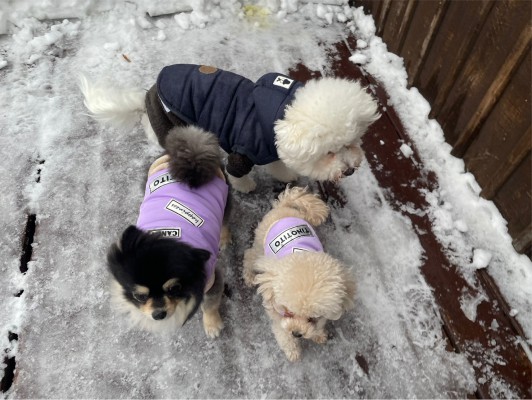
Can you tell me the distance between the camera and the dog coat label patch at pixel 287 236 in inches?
69.2

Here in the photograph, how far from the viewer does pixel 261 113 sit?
1965mm

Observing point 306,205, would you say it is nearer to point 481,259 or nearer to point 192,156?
point 192,156

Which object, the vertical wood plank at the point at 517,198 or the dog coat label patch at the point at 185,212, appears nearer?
the dog coat label patch at the point at 185,212

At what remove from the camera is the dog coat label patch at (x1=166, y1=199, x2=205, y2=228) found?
1.60m

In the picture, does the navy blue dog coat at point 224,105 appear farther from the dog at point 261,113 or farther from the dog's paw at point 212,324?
the dog's paw at point 212,324

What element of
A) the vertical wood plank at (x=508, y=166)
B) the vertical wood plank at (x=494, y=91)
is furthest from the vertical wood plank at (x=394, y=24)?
the vertical wood plank at (x=508, y=166)

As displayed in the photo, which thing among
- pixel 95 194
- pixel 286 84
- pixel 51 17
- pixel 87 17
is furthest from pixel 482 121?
pixel 51 17

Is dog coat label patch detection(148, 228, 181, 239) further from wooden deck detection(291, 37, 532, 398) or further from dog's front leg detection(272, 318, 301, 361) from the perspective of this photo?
wooden deck detection(291, 37, 532, 398)

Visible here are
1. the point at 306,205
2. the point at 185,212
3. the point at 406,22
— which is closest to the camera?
the point at 185,212

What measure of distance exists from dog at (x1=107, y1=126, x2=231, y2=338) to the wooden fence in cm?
163

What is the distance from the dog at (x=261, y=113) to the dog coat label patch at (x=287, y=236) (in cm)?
34

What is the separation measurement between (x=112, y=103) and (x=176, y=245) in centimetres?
119

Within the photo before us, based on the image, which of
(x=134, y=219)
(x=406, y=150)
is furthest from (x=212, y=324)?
(x=406, y=150)

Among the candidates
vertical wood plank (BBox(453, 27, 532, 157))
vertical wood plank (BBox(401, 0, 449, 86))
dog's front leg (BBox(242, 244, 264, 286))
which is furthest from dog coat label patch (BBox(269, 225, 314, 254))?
vertical wood plank (BBox(401, 0, 449, 86))
